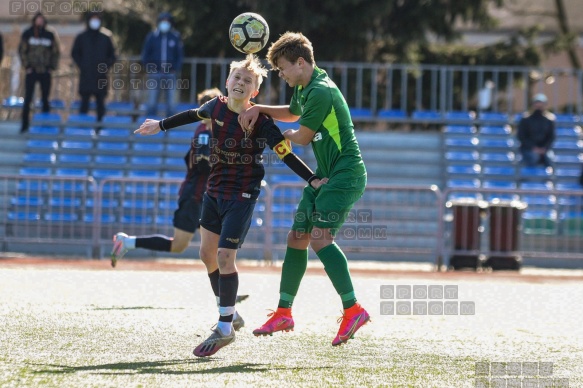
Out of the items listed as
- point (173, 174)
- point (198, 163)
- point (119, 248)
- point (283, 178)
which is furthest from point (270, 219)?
point (198, 163)

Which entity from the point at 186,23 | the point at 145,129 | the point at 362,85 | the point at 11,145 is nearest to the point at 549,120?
the point at 362,85

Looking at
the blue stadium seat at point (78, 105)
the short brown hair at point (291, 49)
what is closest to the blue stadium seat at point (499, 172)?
the blue stadium seat at point (78, 105)

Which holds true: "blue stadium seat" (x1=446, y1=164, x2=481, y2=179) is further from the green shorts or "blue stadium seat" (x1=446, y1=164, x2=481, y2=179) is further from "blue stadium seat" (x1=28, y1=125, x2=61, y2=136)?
the green shorts

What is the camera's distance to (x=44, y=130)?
20.1 m

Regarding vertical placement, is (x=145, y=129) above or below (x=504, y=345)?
above

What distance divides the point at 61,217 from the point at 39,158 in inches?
123

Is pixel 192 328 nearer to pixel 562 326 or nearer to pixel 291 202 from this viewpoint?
Result: pixel 562 326

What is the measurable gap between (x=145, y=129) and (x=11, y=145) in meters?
13.2

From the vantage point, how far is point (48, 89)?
65.1ft

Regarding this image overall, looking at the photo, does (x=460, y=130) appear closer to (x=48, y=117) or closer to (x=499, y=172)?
(x=499, y=172)

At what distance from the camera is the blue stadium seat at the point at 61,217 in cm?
1684

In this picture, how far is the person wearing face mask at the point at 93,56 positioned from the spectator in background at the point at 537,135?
23.0 feet

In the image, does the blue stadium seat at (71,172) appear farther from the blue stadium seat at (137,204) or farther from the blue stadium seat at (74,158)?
the blue stadium seat at (137,204)

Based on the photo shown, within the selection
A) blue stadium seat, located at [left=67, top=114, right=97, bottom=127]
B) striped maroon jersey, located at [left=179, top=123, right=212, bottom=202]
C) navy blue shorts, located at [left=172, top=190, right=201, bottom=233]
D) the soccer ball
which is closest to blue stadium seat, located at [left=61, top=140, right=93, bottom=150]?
blue stadium seat, located at [left=67, top=114, right=97, bottom=127]
